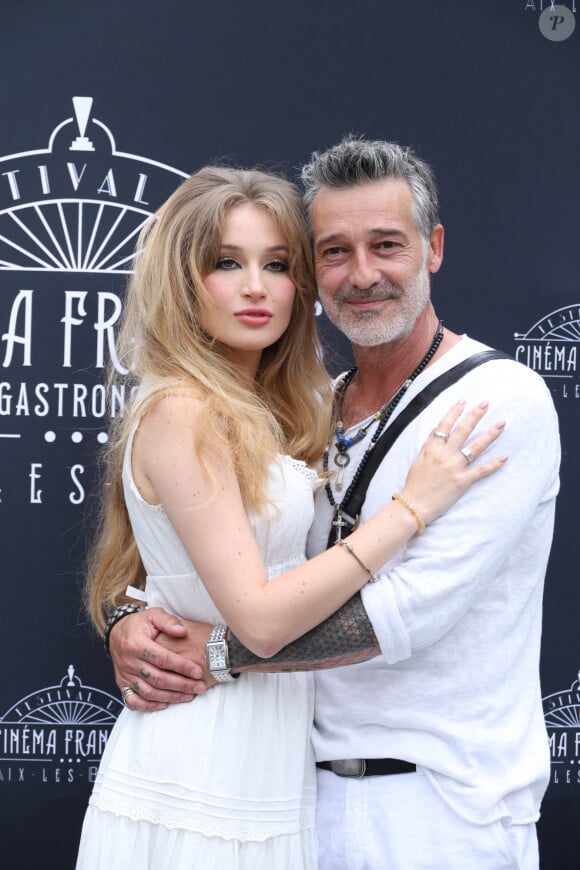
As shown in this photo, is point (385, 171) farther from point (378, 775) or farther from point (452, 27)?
point (378, 775)

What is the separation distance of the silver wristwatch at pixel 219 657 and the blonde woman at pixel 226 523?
0.18 feet

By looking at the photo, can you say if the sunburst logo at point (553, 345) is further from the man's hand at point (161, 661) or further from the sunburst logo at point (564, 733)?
the man's hand at point (161, 661)

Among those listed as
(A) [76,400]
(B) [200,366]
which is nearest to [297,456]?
(B) [200,366]

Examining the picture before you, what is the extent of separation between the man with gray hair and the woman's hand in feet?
0.12

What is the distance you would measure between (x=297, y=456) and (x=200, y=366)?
0.34 metres

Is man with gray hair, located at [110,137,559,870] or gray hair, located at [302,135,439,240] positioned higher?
gray hair, located at [302,135,439,240]

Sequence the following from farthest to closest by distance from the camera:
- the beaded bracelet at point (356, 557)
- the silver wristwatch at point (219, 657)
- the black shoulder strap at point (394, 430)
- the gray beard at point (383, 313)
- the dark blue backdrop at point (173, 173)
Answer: the dark blue backdrop at point (173, 173) < the gray beard at point (383, 313) < the black shoulder strap at point (394, 430) < the silver wristwatch at point (219, 657) < the beaded bracelet at point (356, 557)

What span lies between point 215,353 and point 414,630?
72 cm

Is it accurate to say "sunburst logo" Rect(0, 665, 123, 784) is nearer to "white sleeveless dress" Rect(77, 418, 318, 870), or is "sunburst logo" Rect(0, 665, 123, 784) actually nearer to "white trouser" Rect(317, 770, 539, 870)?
"white sleeveless dress" Rect(77, 418, 318, 870)

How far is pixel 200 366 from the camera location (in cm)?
193

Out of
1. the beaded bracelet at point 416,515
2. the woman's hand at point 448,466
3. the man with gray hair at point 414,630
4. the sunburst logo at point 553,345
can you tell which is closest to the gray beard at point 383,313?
the man with gray hair at point 414,630

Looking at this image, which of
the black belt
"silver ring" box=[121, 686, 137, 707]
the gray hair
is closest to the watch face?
"silver ring" box=[121, 686, 137, 707]

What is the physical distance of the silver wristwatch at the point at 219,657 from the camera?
1788mm

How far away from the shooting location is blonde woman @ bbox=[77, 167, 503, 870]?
170 centimetres
